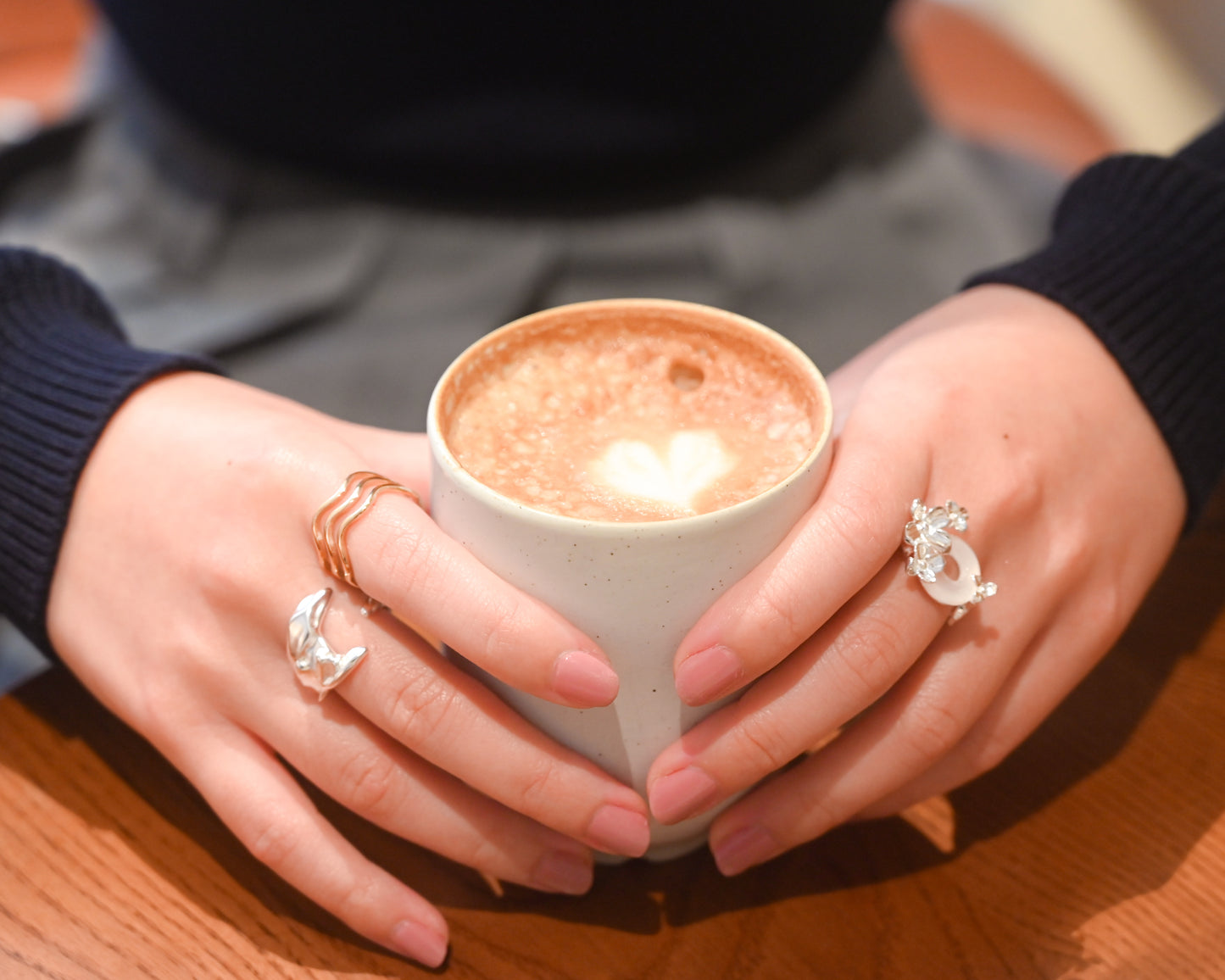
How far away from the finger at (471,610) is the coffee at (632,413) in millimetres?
50

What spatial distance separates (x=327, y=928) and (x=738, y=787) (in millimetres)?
242

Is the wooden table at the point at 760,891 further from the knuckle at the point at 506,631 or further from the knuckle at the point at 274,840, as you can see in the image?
the knuckle at the point at 506,631

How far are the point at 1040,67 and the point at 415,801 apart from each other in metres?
1.91

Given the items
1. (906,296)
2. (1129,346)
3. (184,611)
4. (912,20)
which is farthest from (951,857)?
(912,20)

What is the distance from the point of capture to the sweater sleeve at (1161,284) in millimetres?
677

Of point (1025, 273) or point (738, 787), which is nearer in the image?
point (738, 787)

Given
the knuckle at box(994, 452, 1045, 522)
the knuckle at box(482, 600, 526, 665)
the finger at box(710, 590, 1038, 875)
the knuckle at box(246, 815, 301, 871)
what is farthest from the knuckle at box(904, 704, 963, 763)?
the knuckle at box(246, 815, 301, 871)

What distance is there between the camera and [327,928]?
1.84 feet

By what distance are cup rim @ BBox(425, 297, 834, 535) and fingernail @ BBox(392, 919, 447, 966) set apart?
238mm

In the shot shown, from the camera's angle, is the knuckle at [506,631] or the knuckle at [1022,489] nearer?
the knuckle at [506,631]

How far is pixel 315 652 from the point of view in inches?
20.5

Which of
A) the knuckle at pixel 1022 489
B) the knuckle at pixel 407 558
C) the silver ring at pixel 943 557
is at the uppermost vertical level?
the knuckle at pixel 1022 489

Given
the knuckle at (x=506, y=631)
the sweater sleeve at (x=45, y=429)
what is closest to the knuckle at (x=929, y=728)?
the knuckle at (x=506, y=631)

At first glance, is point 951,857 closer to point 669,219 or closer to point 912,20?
point 669,219
